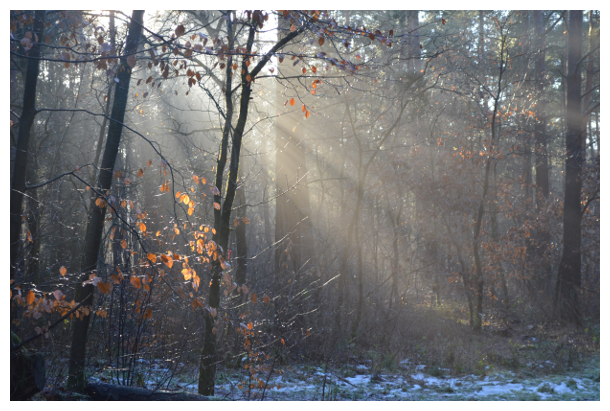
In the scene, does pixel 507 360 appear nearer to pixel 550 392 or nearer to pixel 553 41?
pixel 550 392

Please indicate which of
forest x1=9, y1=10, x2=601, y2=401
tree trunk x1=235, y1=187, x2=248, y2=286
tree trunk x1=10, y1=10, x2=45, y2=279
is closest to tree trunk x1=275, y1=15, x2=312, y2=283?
forest x1=9, y1=10, x2=601, y2=401

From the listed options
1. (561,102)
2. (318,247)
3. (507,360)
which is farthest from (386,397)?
(561,102)

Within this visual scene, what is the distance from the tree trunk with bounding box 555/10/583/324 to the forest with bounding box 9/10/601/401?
4cm

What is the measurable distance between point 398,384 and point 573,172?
724 centimetres

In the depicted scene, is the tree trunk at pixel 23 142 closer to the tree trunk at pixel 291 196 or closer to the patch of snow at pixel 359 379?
the tree trunk at pixel 291 196

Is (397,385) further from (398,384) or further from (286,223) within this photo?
(286,223)

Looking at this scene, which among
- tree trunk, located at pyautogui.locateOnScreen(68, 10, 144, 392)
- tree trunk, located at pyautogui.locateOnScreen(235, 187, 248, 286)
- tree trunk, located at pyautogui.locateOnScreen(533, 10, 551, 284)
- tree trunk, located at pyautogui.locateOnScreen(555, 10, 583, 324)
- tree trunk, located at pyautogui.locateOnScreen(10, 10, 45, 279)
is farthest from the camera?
tree trunk, located at pyautogui.locateOnScreen(533, 10, 551, 284)

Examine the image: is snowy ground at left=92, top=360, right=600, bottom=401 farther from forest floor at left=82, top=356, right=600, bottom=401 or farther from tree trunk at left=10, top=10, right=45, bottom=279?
tree trunk at left=10, top=10, right=45, bottom=279

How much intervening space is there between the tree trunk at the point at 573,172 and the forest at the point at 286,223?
0.04 metres

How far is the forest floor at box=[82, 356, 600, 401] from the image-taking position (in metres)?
5.60

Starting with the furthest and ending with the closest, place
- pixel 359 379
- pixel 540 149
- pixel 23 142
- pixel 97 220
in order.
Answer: pixel 540 149, pixel 359 379, pixel 97 220, pixel 23 142

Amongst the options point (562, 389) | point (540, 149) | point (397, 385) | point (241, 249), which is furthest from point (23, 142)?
point (540, 149)

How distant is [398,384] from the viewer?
632 centimetres

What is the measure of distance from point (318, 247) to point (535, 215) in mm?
6981
